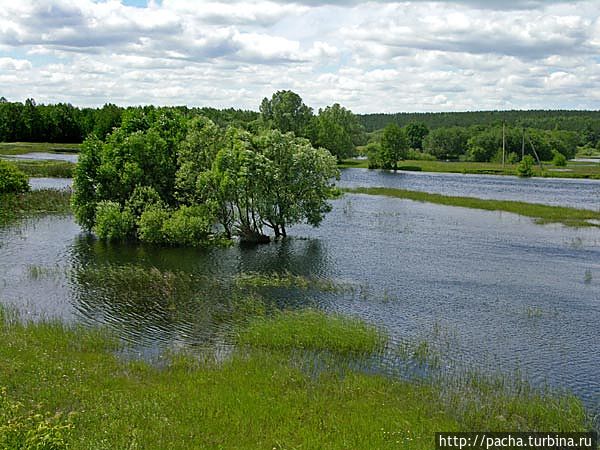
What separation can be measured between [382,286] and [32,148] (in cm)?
13468

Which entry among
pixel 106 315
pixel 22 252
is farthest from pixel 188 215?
pixel 106 315

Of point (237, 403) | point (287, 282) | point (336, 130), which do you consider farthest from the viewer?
point (336, 130)

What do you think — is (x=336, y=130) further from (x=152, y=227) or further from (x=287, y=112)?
(x=152, y=227)

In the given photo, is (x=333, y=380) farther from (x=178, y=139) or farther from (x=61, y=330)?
(x=178, y=139)

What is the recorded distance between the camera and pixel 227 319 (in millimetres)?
30781

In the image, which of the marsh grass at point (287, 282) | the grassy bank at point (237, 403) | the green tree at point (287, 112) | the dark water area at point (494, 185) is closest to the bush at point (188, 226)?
the marsh grass at point (287, 282)

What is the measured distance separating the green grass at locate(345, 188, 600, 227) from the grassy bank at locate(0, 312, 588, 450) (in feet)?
157

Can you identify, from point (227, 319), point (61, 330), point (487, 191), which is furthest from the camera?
point (487, 191)

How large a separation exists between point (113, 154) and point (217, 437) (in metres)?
39.3

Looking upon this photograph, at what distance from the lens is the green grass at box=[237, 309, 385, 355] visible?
26484mm

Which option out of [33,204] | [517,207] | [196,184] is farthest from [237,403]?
[517,207]

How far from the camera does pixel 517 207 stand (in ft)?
248

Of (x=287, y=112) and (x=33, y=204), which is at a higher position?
(x=287, y=112)

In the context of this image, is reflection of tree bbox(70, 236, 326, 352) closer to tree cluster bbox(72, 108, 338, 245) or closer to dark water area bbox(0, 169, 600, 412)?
dark water area bbox(0, 169, 600, 412)
